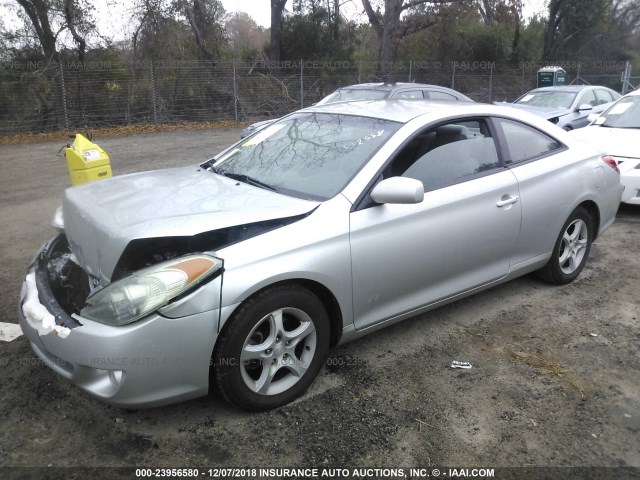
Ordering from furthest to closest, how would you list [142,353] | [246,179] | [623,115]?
[623,115] → [246,179] → [142,353]

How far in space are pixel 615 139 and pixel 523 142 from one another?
375cm

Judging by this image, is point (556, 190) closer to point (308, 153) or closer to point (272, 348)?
point (308, 153)

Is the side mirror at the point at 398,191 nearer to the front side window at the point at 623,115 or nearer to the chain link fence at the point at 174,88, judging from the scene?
the front side window at the point at 623,115

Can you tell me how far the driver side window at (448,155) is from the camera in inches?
138

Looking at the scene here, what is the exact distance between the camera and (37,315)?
2834 millimetres

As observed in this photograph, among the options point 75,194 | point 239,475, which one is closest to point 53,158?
point 75,194

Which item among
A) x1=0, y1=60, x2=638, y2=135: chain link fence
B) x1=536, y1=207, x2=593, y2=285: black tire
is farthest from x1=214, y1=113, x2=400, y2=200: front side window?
x1=0, y1=60, x2=638, y2=135: chain link fence

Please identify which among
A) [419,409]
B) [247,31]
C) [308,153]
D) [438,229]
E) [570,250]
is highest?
[247,31]

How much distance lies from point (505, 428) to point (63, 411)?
2.36 m

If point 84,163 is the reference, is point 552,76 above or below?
above

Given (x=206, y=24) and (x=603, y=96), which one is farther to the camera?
(x=206, y=24)

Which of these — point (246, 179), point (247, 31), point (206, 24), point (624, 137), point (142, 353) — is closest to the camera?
point (142, 353)

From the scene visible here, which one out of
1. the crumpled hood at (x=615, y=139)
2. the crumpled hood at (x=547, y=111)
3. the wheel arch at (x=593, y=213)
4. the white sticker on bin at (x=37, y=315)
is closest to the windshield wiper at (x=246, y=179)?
the white sticker on bin at (x=37, y=315)

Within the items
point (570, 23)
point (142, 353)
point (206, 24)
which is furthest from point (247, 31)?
point (142, 353)
